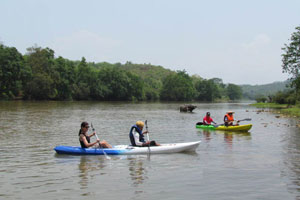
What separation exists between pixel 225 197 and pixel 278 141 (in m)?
11.5

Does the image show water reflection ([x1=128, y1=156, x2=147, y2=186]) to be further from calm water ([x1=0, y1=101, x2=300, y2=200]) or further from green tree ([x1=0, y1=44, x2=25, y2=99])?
green tree ([x1=0, y1=44, x2=25, y2=99])

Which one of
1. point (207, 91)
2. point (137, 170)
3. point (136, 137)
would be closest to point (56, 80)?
point (136, 137)

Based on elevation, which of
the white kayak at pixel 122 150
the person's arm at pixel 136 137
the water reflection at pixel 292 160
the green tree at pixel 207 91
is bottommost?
the water reflection at pixel 292 160

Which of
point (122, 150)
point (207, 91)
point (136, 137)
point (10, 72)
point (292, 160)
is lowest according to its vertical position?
point (292, 160)

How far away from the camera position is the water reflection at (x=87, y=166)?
9664 mm

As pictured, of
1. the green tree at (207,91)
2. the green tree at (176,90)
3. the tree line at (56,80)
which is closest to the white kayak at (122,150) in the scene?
the tree line at (56,80)

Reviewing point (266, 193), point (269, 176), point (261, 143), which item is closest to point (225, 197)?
point (266, 193)

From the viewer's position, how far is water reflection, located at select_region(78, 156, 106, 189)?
9664 mm

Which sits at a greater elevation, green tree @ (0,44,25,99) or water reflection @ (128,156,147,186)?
green tree @ (0,44,25,99)

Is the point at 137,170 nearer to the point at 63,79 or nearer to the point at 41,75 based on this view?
the point at 41,75

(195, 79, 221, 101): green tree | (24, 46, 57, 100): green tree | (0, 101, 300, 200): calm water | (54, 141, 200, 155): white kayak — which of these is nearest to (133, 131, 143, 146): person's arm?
(54, 141, 200, 155): white kayak

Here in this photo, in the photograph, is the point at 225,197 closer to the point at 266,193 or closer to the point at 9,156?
the point at 266,193

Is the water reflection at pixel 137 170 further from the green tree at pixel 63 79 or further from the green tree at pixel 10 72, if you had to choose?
the green tree at pixel 63 79

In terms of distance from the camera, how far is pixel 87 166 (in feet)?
38.2
